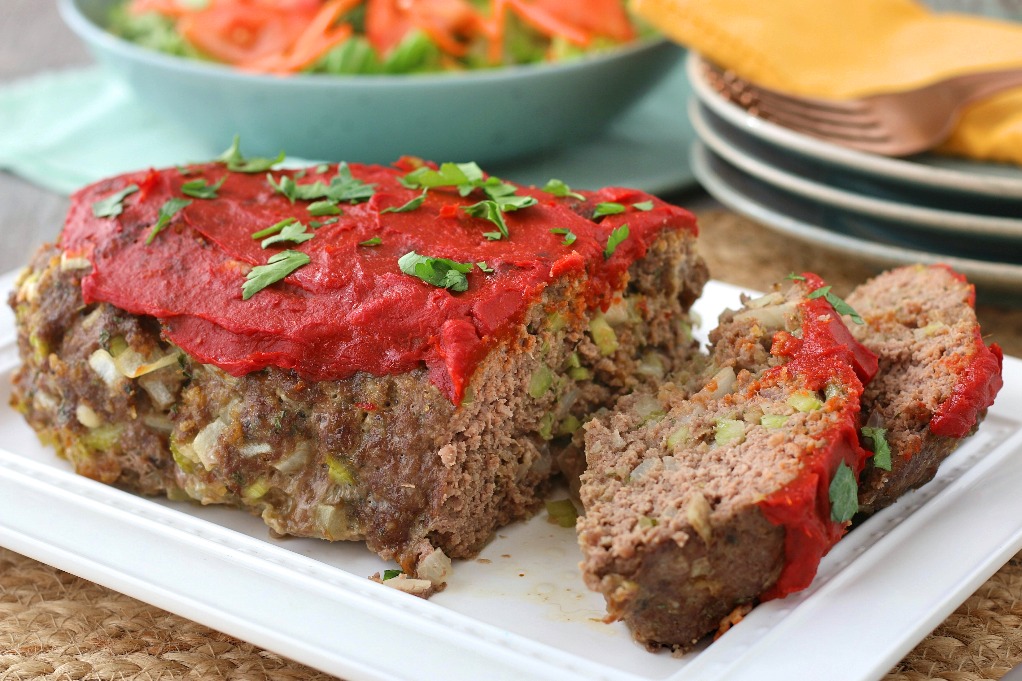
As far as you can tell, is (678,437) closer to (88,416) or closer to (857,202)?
(88,416)

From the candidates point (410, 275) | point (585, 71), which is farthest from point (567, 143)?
point (410, 275)

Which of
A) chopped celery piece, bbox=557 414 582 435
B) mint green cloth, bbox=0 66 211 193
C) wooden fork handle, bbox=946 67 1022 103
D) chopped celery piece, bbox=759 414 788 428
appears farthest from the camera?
mint green cloth, bbox=0 66 211 193

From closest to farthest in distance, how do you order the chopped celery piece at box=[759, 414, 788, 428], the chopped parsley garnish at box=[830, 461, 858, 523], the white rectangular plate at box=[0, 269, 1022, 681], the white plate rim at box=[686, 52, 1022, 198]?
the white rectangular plate at box=[0, 269, 1022, 681], the chopped parsley garnish at box=[830, 461, 858, 523], the chopped celery piece at box=[759, 414, 788, 428], the white plate rim at box=[686, 52, 1022, 198]

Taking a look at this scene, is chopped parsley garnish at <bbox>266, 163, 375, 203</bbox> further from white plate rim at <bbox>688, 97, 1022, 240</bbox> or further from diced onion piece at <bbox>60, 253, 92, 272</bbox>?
white plate rim at <bbox>688, 97, 1022, 240</bbox>

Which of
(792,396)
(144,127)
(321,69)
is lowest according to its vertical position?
(144,127)

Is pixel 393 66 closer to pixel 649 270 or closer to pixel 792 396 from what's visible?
pixel 649 270

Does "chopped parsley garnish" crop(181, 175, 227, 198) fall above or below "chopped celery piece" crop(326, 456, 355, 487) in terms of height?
above

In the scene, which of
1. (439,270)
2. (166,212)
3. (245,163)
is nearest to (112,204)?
(166,212)

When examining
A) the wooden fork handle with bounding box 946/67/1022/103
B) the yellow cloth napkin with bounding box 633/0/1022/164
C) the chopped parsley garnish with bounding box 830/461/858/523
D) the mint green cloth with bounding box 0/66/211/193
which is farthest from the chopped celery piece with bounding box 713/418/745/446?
the mint green cloth with bounding box 0/66/211/193
